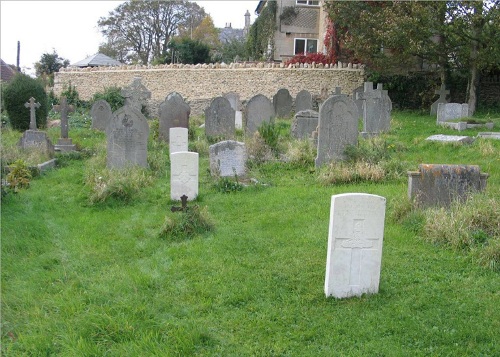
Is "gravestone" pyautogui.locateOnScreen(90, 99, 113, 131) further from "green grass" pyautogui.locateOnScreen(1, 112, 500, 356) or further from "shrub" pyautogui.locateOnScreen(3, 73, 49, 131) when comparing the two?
"green grass" pyautogui.locateOnScreen(1, 112, 500, 356)

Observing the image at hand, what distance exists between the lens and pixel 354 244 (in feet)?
16.8

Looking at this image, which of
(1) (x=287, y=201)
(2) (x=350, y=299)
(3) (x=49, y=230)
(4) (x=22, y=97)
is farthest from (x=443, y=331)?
(4) (x=22, y=97)

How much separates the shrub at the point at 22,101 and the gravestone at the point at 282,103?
908 cm

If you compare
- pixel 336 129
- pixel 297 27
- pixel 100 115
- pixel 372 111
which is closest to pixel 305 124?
pixel 372 111

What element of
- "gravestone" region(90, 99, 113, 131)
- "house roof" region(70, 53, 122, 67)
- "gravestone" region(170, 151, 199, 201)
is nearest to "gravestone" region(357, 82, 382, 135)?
"gravestone" region(170, 151, 199, 201)

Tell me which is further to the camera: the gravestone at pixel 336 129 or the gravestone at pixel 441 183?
the gravestone at pixel 336 129

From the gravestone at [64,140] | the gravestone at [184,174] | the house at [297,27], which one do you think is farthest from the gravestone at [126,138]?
the house at [297,27]

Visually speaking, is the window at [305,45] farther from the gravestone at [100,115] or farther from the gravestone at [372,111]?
the gravestone at [372,111]

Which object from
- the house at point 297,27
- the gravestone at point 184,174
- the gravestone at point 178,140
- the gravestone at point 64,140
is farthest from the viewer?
the house at point 297,27

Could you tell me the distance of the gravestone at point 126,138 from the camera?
11445mm

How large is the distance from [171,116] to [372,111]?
5974 millimetres

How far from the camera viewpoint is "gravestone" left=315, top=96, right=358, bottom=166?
1136 centimetres

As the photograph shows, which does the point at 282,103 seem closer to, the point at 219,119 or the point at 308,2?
the point at 219,119

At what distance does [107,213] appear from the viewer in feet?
28.3
